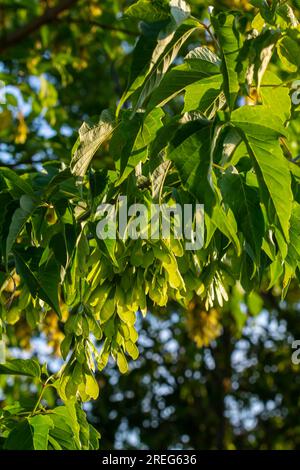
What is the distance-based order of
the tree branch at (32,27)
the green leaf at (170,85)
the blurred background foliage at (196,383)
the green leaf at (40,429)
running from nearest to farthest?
1. the green leaf at (170,85)
2. the green leaf at (40,429)
3. the tree branch at (32,27)
4. the blurred background foliage at (196,383)

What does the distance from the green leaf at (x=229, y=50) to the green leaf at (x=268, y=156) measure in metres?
0.04

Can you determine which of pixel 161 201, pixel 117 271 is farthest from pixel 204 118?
pixel 117 271

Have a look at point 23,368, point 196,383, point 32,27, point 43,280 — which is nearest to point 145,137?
point 43,280

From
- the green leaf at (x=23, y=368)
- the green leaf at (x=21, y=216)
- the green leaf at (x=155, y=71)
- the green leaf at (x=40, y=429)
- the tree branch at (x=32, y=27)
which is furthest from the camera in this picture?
the tree branch at (x=32, y=27)

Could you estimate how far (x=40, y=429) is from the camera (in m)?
1.55

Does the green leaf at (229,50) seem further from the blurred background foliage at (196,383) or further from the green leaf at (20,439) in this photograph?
the blurred background foliage at (196,383)

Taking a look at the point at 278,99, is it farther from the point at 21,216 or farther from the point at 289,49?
the point at 21,216

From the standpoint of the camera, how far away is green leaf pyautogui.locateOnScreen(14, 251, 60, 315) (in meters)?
1.36

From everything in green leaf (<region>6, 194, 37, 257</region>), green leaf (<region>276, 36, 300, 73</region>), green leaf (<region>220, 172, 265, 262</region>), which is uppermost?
green leaf (<region>276, 36, 300, 73</region>)

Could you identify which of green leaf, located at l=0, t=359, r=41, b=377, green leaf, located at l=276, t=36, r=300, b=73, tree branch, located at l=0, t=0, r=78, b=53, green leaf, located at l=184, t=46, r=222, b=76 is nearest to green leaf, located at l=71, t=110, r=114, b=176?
green leaf, located at l=184, t=46, r=222, b=76

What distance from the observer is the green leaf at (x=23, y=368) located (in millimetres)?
1643

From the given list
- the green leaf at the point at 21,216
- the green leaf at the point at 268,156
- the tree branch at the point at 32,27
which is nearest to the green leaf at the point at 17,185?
the green leaf at the point at 21,216

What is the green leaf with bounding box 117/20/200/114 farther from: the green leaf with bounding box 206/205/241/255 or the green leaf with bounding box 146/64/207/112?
the green leaf with bounding box 206/205/241/255

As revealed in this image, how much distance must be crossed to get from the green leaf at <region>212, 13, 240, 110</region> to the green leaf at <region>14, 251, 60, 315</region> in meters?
0.46
